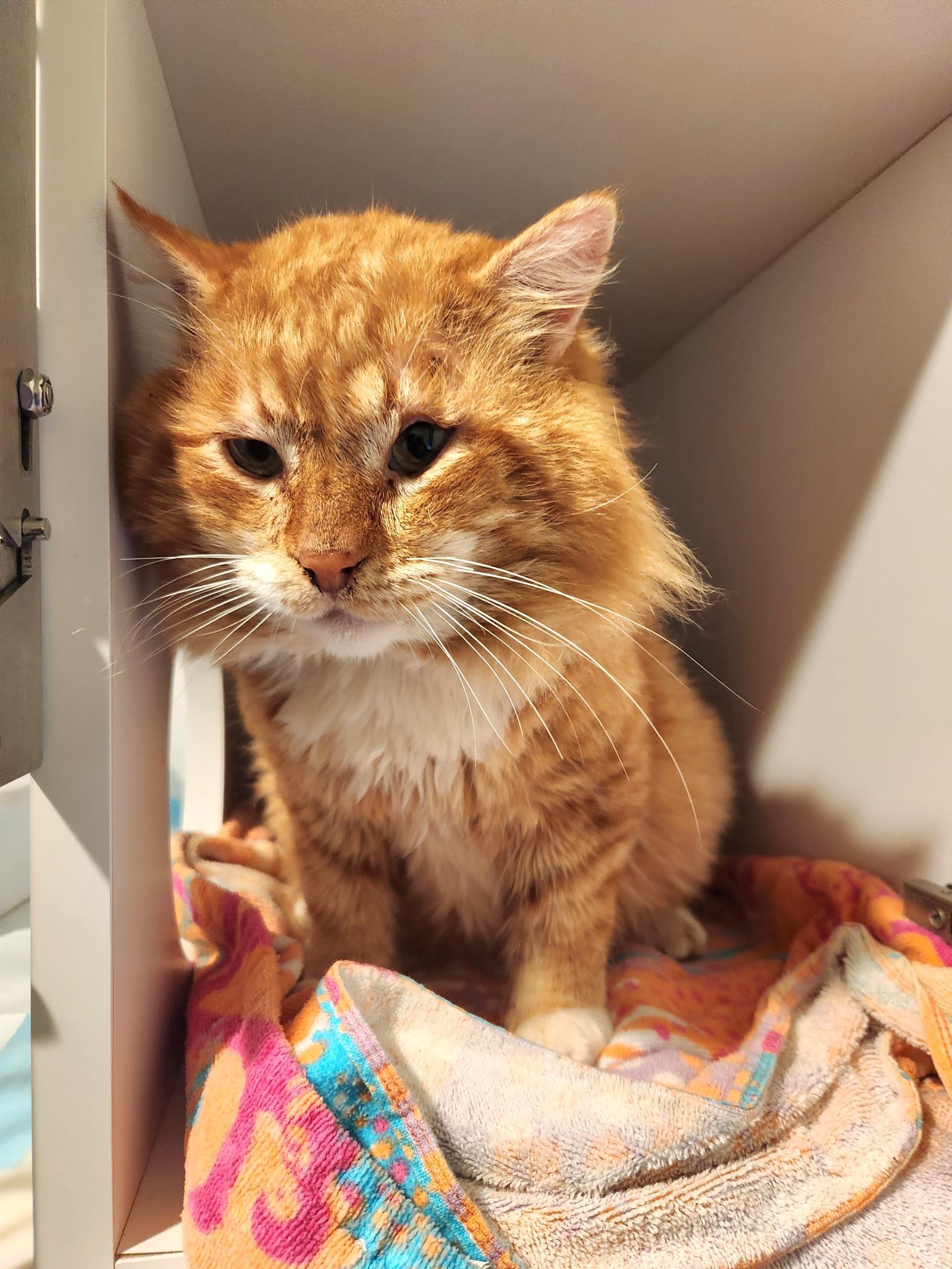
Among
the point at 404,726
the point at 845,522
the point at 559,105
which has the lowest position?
the point at 404,726

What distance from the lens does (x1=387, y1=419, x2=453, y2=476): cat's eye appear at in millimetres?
877

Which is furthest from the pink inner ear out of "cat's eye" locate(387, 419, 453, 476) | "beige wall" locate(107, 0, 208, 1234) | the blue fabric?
the blue fabric

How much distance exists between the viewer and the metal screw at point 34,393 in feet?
2.33

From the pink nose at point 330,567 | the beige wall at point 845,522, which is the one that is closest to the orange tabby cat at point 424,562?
the pink nose at point 330,567

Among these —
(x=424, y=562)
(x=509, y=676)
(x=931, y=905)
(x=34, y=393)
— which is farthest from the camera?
(x=931, y=905)

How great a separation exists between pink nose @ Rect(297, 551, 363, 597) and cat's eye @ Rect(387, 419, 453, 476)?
0.44 feet

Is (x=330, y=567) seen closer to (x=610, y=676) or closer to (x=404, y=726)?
(x=404, y=726)

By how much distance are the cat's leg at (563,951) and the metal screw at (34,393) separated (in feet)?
2.83

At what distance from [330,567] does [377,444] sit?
0.16 meters

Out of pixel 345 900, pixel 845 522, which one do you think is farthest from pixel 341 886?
pixel 845 522

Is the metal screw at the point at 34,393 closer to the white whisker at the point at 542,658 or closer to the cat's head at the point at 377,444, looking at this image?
the cat's head at the point at 377,444

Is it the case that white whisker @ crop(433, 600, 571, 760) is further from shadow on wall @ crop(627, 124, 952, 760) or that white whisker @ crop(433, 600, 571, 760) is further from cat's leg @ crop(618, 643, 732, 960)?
shadow on wall @ crop(627, 124, 952, 760)

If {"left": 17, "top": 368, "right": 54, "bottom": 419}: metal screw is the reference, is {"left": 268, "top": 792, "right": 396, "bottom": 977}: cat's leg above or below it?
below

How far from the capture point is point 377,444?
2.82 ft
